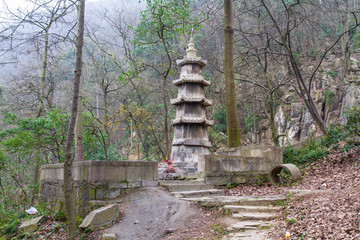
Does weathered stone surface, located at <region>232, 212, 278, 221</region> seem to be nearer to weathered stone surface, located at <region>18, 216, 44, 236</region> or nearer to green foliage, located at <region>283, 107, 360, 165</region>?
weathered stone surface, located at <region>18, 216, 44, 236</region>

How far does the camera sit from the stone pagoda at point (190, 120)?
37.4 ft

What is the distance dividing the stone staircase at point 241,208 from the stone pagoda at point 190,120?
3.26 metres

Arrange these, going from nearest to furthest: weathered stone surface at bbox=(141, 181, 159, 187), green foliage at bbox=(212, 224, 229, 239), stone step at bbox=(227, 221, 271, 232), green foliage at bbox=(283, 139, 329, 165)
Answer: green foliage at bbox=(212, 224, 229, 239), stone step at bbox=(227, 221, 271, 232), weathered stone surface at bbox=(141, 181, 159, 187), green foliage at bbox=(283, 139, 329, 165)

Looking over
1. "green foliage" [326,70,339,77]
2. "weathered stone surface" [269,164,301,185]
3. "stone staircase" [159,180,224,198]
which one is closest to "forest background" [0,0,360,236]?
"green foliage" [326,70,339,77]

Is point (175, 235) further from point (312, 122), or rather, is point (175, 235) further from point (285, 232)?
point (312, 122)

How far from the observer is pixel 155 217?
6070 mm

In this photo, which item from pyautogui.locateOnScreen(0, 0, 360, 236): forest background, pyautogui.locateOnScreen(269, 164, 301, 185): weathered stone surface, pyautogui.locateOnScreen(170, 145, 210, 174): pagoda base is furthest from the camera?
pyautogui.locateOnScreen(0, 0, 360, 236): forest background

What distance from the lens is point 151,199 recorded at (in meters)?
6.82

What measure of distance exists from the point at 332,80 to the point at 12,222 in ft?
73.0

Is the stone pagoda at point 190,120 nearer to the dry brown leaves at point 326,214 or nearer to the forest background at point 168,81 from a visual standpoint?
the forest background at point 168,81

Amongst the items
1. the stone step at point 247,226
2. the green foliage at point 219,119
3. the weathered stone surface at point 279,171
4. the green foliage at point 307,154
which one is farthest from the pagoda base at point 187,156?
the green foliage at point 219,119

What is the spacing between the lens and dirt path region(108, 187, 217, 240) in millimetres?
5488

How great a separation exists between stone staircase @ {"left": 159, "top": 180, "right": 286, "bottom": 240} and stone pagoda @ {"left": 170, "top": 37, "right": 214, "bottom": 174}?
326 centimetres

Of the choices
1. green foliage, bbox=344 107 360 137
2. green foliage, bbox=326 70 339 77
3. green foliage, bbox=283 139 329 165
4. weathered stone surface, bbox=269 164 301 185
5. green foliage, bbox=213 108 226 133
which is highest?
green foliage, bbox=326 70 339 77
